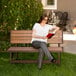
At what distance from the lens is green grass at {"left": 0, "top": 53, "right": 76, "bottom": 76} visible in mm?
9414

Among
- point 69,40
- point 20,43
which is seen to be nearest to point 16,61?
point 20,43

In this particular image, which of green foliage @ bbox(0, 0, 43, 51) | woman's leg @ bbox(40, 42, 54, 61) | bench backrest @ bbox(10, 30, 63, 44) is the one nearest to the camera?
woman's leg @ bbox(40, 42, 54, 61)

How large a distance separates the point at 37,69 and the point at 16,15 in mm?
2193

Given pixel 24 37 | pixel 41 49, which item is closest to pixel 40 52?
pixel 41 49

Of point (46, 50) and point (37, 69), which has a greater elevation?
point (46, 50)

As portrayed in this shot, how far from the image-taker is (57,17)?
1853 cm

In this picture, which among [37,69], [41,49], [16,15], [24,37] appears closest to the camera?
[37,69]

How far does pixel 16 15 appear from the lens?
1138 centimetres

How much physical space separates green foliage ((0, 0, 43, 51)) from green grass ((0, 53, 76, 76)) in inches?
44.7

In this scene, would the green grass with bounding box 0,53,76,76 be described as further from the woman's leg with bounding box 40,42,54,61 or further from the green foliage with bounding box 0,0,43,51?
the green foliage with bounding box 0,0,43,51

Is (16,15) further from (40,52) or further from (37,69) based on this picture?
(37,69)

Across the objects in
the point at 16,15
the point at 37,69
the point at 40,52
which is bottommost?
the point at 37,69

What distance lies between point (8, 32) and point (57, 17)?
696 centimetres

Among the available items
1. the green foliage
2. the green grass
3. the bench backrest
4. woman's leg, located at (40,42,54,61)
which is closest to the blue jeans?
woman's leg, located at (40,42,54,61)
